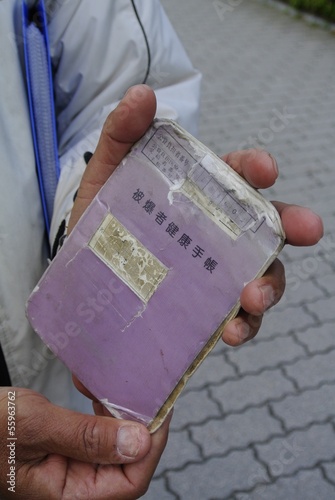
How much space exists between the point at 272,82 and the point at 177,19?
212 cm

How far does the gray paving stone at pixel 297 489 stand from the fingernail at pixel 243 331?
4.67ft

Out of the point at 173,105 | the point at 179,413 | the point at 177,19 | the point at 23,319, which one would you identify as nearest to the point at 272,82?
the point at 177,19

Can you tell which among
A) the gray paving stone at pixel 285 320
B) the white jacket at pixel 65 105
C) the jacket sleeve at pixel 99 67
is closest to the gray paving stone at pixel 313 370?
the gray paving stone at pixel 285 320

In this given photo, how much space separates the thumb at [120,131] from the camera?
89cm

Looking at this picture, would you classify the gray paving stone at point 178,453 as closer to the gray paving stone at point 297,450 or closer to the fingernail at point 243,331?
the gray paving stone at point 297,450

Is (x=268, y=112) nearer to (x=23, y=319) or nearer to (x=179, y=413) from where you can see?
(x=179, y=413)

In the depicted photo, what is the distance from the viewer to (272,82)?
5.30 m

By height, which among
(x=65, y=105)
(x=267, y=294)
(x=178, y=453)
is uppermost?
(x=65, y=105)

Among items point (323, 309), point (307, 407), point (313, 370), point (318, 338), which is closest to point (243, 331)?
point (307, 407)

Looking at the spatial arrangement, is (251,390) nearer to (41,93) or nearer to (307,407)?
(307,407)

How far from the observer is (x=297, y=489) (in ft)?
7.02

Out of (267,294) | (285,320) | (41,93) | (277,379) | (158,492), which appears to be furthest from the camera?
(285,320)

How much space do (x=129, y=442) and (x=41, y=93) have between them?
0.68 metres

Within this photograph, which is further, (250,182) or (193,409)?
(193,409)
